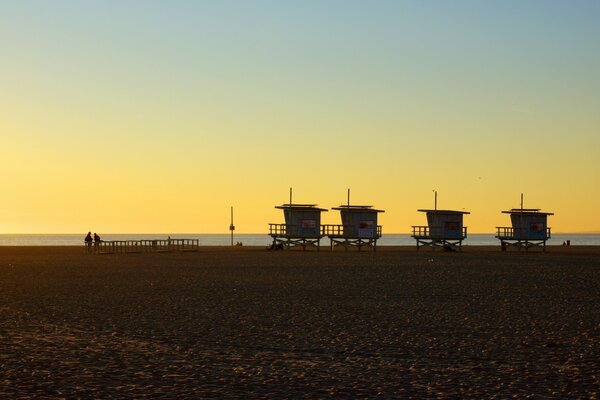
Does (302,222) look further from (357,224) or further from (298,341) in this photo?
(298,341)

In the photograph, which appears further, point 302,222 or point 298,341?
point 302,222

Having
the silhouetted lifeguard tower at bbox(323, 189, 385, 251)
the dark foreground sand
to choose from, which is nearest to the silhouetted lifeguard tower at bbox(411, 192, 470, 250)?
the silhouetted lifeguard tower at bbox(323, 189, 385, 251)

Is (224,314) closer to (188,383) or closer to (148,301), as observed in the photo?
(148,301)

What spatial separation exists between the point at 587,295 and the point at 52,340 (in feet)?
50.3

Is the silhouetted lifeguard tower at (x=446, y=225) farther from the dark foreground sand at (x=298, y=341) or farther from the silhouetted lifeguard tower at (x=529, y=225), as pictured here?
the dark foreground sand at (x=298, y=341)

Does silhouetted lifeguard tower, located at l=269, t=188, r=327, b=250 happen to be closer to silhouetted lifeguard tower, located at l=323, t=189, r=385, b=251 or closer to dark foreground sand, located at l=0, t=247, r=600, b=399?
silhouetted lifeguard tower, located at l=323, t=189, r=385, b=251

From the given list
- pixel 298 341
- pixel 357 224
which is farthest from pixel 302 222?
pixel 298 341

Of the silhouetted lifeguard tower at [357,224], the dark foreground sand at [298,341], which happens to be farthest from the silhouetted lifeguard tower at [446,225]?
the dark foreground sand at [298,341]

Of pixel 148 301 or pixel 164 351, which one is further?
pixel 148 301

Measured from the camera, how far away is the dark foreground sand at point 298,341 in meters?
9.38

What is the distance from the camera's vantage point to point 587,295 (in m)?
21.9

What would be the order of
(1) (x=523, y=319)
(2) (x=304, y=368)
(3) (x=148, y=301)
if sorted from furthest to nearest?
(3) (x=148, y=301), (1) (x=523, y=319), (2) (x=304, y=368)

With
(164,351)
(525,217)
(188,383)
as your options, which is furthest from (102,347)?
(525,217)

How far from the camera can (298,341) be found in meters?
12.9
